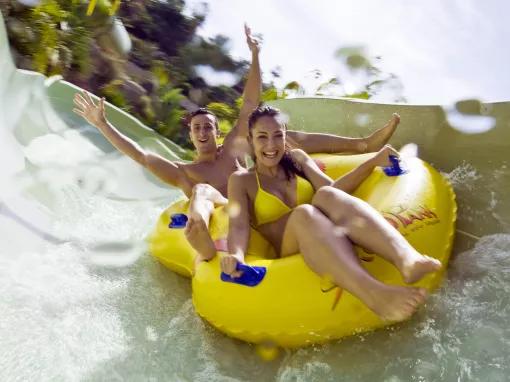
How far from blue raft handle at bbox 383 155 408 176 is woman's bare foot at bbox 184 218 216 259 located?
724 millimetres

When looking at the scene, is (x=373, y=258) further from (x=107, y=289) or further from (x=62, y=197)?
(x=62, y=197)

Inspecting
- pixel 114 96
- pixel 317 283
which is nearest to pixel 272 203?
pixel 317 283

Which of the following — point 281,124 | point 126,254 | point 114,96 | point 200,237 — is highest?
point 281,124

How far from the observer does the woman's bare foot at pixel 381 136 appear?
91.3 inches

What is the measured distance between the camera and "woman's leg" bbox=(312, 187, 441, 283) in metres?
1.32

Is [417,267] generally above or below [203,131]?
above

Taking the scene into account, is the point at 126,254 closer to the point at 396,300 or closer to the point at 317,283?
the point at 317,283

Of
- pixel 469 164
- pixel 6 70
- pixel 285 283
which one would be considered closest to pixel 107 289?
pixel 285 283

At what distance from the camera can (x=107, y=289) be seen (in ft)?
7.04

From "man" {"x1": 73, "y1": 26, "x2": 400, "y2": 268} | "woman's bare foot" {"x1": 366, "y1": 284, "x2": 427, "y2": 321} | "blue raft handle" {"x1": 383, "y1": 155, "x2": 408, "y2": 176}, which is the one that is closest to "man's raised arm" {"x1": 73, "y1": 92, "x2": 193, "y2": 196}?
"man" {"x1": 73, "y1": 26, "x2": 400, "y2": 268}

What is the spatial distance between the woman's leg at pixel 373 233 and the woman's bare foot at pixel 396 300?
3 centimetres

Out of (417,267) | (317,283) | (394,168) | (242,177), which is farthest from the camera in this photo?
(394,168)

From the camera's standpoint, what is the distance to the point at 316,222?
153 centimetres

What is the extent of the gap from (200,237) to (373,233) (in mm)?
598
